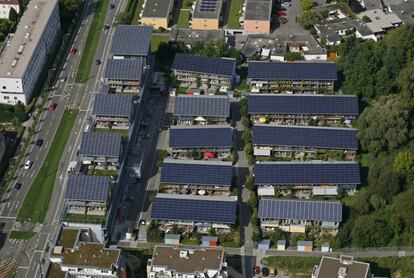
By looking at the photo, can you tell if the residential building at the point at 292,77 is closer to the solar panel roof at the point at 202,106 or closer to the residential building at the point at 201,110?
the solar panel roof at the point at 202,106

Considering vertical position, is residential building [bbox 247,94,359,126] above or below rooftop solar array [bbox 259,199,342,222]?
above

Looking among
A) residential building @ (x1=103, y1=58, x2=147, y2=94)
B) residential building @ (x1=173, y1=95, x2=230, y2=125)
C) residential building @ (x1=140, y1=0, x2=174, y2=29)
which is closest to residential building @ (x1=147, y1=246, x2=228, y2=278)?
residential building @ (x1=173, y1=95, x2=230, y2=125)

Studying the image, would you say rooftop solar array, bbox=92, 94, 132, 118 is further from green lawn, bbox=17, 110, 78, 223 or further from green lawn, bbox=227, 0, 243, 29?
green lawn, bbox=227, 0, 243, 29

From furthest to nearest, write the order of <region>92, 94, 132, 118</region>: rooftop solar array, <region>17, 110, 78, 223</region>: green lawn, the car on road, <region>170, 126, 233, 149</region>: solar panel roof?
the car on road, <region>170, 126, 233, 149</region>: solar panel roof, <region>92, 94, 132, 118</region>: rooftop solar array, <region>17, 110, 78, 223</region>: green lawn

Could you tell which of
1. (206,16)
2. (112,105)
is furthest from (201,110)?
(206,16)

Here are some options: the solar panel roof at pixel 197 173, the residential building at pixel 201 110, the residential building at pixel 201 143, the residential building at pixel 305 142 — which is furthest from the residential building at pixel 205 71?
the solar panel roof at pixel 197 173

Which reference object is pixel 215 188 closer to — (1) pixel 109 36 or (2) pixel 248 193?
(2) pixel 248 193

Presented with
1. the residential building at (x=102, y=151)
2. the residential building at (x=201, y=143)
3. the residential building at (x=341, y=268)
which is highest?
the residential building at (x=201, y=143)
